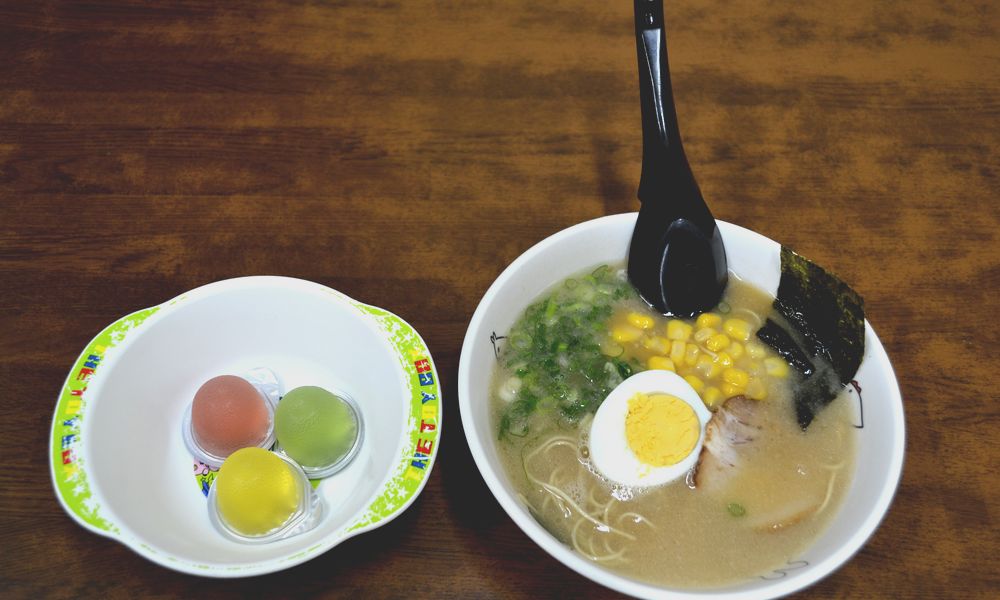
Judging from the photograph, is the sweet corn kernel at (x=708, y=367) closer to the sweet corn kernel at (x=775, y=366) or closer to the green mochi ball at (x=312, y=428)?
the sweet corn kernel at (x=775, y=366)

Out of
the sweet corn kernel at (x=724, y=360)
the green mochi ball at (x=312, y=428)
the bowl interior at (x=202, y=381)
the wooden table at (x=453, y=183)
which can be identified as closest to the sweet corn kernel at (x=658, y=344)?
the sweet corn kernel at (x=724, y=360)

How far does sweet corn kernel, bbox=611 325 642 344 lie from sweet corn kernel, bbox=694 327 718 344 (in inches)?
4.7

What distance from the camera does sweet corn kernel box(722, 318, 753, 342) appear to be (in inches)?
61.3

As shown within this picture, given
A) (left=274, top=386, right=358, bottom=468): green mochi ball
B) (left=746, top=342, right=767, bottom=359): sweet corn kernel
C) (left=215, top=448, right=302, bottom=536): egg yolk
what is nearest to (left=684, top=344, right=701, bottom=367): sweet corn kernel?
(left=746, top=342, right=767, bottom=359): sweet corn kernel

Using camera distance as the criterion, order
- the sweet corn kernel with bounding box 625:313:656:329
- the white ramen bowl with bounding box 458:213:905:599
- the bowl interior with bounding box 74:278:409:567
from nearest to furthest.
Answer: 1. the white ramen bowl with bounding box 458:213:905:599
2. the bowl interior with bounding box 74:278:409:567
3. the sweet corn kernel with bounding box 625:313:656:329

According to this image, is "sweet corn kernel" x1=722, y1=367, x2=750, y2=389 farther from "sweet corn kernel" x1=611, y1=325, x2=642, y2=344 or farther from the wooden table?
the wooden table

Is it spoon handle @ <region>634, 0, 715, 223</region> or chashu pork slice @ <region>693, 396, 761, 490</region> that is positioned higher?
spoon handle @ <region>634, 0, 715, 223</region>

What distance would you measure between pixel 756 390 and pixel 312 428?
88 centimetres

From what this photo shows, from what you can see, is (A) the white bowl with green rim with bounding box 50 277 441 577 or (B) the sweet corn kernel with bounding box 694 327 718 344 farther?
(B) the sweet corn kernel with bounding box 694 327 718 344

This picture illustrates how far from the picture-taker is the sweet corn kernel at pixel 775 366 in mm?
1522

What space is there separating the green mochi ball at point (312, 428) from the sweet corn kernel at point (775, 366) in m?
0.85

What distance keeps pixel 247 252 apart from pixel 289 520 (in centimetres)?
70

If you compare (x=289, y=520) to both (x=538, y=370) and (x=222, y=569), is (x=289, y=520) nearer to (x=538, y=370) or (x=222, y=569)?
(x=222, y=569)

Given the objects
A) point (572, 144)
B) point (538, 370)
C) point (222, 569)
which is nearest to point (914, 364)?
point (538, 370)
